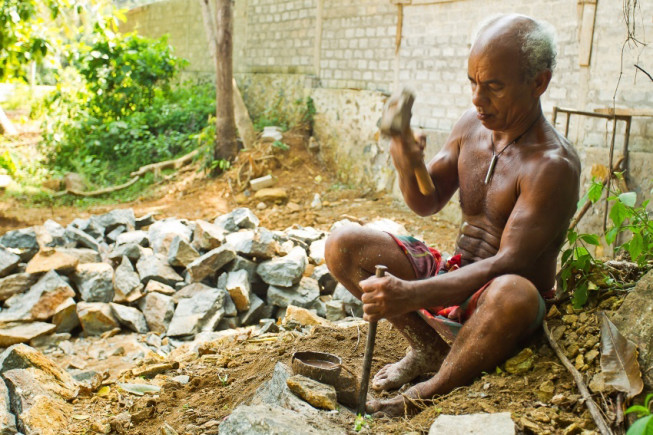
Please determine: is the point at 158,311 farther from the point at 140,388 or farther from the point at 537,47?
the point at 537,47

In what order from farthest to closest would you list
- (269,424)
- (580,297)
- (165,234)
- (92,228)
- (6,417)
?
(92,228) → (165,234) → (6,417) → (580,297) → (269,424)

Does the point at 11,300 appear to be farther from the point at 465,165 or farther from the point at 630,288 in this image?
the point at 630,288

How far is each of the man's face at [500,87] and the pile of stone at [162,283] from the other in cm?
248

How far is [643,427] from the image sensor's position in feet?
4.82

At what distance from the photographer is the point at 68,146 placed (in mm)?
11188

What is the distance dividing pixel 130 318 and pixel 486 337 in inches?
135

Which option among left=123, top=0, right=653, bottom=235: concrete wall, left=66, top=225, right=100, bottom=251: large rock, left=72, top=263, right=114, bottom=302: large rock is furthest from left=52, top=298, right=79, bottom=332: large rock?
left=123, top=0, right=653, bottom=235: concrete wall

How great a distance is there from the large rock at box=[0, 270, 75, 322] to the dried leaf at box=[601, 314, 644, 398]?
4.16m

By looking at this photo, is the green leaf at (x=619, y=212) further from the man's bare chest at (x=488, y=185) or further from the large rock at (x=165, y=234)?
the large rock at (x=165, y=234)

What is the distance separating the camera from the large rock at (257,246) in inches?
208

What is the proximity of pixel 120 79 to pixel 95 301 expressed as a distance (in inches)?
297

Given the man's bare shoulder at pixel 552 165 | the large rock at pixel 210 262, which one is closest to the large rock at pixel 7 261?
the large rock at pixel 210 262

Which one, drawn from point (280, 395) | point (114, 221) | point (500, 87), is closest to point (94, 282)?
point (114, 221)

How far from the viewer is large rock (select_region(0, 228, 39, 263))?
569 cm
